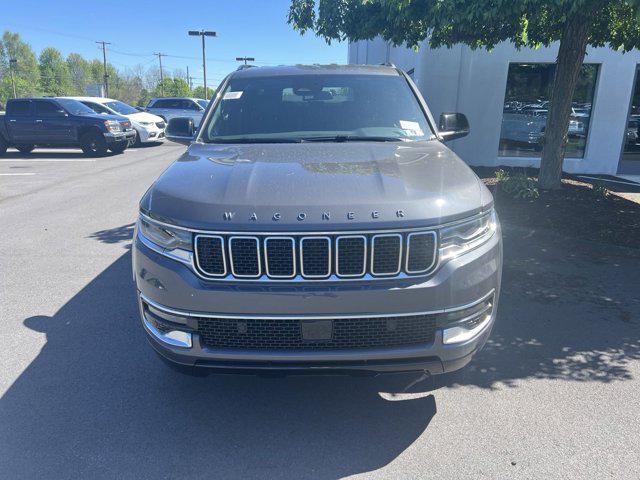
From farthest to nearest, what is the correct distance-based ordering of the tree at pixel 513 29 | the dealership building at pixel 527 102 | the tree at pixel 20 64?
1. the tree at pixel 20 64
2. the dealership building at pixel 527 102
3. the tree at pixel 513 29

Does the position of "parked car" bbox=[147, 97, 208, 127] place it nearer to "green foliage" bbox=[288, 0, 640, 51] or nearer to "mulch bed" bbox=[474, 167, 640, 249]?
"green foliage" bbox=[288, 0, 640, 51]

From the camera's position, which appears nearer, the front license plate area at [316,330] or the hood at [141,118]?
the front license plate area at [316,330]

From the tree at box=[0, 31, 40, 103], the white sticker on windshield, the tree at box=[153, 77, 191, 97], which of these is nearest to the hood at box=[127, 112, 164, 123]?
the white sticker on windshield

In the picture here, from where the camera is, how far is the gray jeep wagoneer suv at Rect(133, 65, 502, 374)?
7.84 feet

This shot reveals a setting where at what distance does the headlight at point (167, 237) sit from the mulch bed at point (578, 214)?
5593mm

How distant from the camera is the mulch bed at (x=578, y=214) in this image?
6.57m

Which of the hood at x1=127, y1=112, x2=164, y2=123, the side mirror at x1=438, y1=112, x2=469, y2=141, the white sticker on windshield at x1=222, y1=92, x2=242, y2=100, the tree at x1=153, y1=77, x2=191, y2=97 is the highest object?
the tree at x1=153, y1=77, x2=191, y2=97

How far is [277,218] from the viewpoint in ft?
7.88

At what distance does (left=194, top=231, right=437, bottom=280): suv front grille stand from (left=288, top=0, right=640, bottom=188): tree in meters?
4.81

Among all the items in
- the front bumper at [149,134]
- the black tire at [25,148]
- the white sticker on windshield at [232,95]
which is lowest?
the black tire at [25,148]

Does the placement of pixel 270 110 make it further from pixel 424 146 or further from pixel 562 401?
pixel 562 401

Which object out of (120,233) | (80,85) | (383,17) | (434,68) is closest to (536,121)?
(434,68)

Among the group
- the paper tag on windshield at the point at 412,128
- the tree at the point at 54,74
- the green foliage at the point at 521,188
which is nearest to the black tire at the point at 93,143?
the green foliage at the point at 521,188

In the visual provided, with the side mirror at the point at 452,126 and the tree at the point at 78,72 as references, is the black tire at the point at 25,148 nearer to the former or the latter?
the side mirror at the point at 452,126
